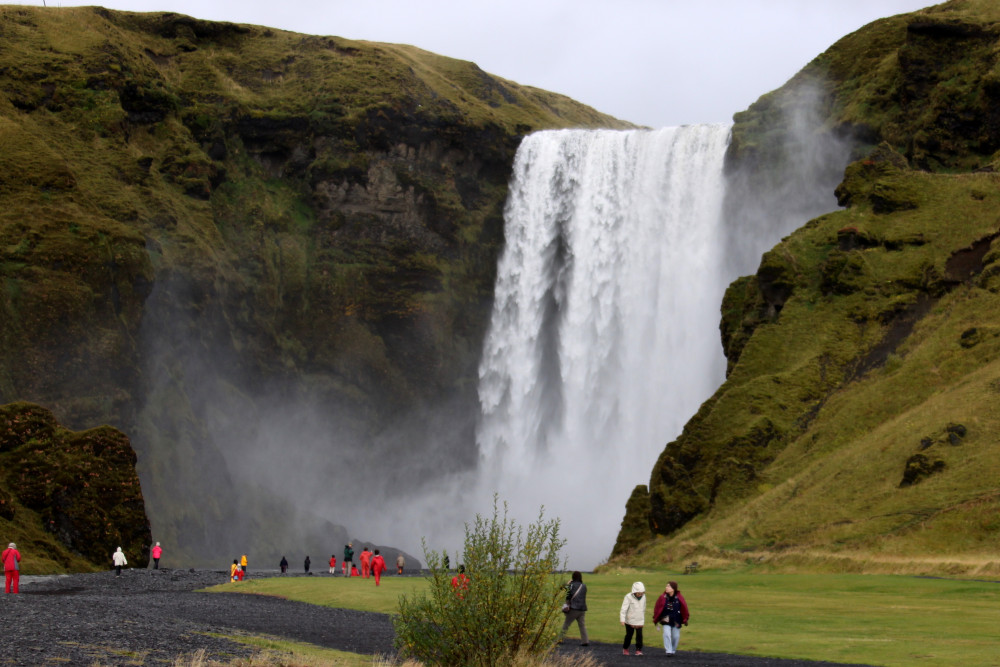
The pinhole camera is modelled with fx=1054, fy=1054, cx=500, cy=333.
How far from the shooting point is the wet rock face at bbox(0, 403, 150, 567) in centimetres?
5412

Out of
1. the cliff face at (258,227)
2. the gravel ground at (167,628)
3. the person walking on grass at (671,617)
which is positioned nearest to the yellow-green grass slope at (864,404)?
the person walking on grass at (671,617)

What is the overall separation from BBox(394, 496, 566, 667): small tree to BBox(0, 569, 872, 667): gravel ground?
3.61 metres

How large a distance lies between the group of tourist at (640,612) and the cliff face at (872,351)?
16.1m

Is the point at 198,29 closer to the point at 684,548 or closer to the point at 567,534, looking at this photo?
the point at 567,534

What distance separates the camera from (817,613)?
25969mm

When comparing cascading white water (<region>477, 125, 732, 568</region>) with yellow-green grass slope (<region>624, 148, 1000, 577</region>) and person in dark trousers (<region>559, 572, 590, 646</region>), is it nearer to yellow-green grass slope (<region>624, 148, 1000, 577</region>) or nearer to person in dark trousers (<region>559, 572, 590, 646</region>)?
yellow-green grass slope (<region>624, 148, 1000, 577</region>)

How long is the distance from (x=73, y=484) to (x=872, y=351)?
1651 inches

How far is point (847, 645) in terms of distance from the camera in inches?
803

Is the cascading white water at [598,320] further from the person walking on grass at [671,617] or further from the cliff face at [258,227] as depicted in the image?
the person walking on grass at [671,617]

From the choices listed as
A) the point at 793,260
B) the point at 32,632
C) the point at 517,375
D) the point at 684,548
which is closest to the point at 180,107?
the point at 517,375

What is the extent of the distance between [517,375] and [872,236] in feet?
124

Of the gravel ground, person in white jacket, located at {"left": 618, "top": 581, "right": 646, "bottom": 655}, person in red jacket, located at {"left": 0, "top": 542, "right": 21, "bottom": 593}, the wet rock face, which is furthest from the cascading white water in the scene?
person in white jacket, located at {"left": 618, "top": 581, "right": 646, "bottom": 655}

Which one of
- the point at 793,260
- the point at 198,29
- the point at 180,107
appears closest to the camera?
the point at 793,260

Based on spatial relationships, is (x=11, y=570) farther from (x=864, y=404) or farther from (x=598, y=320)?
(x=598, y=320)
